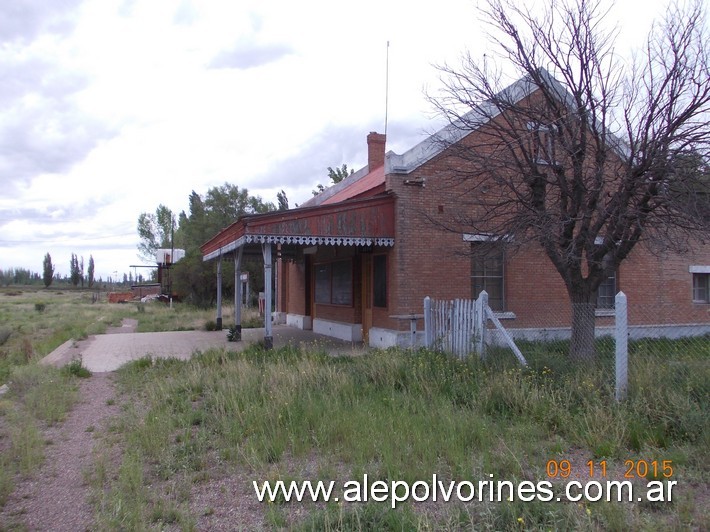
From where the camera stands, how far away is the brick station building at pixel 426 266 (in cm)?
1334

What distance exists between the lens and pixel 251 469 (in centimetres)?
560

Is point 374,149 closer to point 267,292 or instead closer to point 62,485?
point 267,292

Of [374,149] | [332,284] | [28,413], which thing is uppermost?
[374,149]

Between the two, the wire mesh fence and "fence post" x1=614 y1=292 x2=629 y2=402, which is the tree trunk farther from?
"fence post" x1=614 y1=292 x2=629 y2=402

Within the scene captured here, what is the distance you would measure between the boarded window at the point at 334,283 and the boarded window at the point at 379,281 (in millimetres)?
1602

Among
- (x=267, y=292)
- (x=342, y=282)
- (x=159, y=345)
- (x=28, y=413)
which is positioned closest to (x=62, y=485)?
(x=28, y=413)

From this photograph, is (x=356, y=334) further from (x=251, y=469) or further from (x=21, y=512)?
(x=21, y=512)

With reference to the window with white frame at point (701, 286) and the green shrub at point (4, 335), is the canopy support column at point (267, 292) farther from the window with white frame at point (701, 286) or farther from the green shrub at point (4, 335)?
the window with white frame at point (701, 286)

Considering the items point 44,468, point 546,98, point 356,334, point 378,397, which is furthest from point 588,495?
point 356,334

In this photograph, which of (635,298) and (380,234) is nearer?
(380,234)

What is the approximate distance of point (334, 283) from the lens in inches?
718

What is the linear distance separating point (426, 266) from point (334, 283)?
4.94m

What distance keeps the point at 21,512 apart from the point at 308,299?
1668 cm

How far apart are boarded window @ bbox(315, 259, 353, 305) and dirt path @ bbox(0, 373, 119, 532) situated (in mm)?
9242
